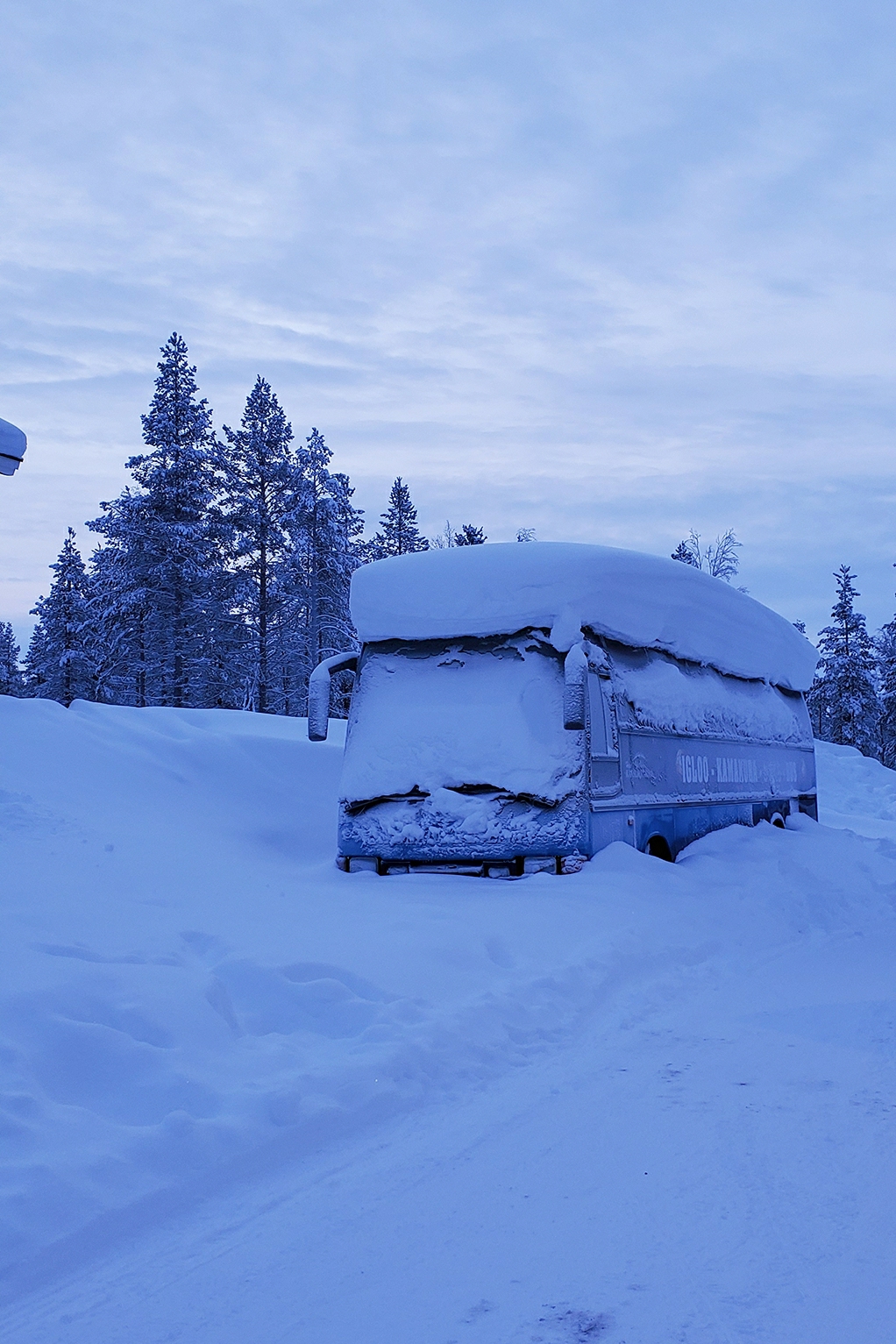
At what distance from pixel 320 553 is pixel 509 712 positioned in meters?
34.5

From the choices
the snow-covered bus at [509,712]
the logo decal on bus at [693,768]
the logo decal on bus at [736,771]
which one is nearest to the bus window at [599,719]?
the snow-covered bus at [509,712]

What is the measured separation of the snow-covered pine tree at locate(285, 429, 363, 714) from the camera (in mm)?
41969

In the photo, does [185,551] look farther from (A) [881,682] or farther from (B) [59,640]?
(A) [881,682]

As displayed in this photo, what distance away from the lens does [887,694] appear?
182 feet

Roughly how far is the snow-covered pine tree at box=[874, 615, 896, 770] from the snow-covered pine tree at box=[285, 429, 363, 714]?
24.9m

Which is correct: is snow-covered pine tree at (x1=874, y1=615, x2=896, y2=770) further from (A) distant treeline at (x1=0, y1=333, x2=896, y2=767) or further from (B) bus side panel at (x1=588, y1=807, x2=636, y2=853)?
(B) bus side panel at (x1=588, y1=807, x2=636, y2=853)

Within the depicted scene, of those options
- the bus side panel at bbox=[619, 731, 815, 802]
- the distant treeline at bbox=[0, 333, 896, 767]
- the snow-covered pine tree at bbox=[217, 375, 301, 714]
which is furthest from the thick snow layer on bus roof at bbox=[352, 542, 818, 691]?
the snow-covered pine tree at bbox=[217, 375, 301, 714]

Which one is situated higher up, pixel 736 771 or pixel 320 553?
pixel 320 553

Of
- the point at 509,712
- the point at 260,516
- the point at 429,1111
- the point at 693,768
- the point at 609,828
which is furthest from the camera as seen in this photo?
the point at 260,516

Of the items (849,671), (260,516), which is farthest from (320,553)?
(849,671)

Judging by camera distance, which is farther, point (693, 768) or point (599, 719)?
point (693, 768)

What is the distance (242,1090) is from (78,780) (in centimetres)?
732

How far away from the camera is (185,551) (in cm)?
3788

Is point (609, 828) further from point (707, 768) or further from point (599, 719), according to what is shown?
point (707, 768)
